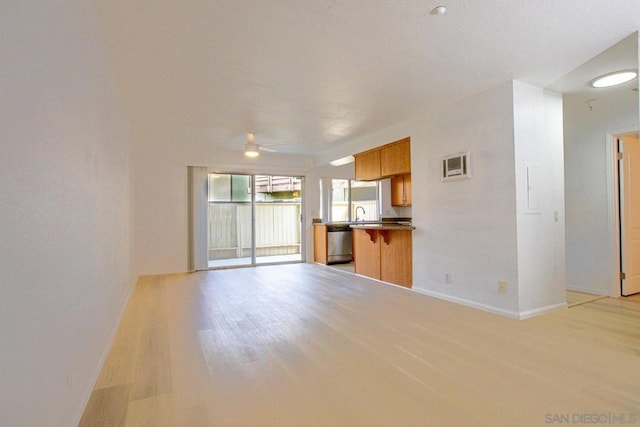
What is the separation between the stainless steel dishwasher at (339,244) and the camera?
702cm

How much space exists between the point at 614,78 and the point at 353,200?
5.46m

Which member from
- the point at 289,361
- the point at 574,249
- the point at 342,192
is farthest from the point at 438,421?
the point at 342,192

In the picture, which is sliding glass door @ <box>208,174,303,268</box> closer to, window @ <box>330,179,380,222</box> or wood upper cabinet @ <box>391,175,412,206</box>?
window @ <box>330,179,380,222</box>

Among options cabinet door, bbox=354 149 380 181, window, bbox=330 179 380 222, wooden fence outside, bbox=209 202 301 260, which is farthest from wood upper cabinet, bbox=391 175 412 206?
wooden fence outside, bbox=209 202 301 260

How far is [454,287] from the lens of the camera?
3779 mm

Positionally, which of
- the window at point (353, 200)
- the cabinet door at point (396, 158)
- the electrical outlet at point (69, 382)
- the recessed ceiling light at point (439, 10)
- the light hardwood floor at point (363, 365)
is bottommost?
the light hardwood floor at point (363, 365)

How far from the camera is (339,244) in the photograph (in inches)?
282

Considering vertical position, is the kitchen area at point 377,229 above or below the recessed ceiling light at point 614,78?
below

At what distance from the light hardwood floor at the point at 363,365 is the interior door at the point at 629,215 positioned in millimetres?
509

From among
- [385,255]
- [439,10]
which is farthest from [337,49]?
[385,255]

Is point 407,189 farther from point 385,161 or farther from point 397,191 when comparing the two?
point 385,161

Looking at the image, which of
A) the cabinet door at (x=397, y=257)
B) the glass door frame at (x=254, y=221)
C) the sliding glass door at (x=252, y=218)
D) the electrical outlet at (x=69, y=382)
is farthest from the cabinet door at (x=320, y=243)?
the electrical outlet at (x=69, y=382)

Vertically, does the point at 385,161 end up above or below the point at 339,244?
above

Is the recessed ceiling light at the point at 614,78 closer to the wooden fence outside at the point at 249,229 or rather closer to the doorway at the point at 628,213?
the doorway at the point at 628,213
